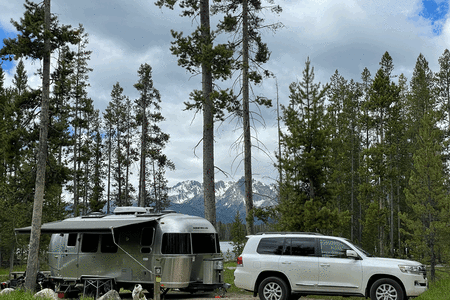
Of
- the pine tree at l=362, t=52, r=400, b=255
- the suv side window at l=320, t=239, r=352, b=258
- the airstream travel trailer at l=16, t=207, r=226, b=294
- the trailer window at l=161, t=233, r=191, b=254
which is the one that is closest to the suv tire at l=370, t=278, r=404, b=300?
the suv side window at l=320, t=239, r=352, b=258

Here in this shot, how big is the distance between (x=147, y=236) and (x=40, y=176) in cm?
503

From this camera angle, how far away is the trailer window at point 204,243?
13.4 m

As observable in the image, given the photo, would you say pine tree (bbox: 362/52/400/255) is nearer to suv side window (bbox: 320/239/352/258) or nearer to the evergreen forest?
the evergreen forest

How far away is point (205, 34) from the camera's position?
17.8m

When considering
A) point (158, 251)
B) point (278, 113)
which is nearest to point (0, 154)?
point (278, 113)

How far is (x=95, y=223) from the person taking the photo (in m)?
13.5

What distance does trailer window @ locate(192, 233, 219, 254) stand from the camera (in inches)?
528

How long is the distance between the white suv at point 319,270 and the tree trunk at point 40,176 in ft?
24.5

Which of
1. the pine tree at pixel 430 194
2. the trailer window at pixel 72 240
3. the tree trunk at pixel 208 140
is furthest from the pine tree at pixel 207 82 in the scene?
the pine tree at pixel 430 194

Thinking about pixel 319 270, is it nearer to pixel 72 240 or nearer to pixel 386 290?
pixel 386 290

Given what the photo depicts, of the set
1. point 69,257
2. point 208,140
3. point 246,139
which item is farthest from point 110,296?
point 246,139

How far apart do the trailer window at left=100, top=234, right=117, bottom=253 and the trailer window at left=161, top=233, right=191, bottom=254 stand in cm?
200

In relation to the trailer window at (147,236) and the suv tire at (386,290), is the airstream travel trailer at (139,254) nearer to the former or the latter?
the trailer window at (147,236)

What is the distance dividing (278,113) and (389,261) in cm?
1899
